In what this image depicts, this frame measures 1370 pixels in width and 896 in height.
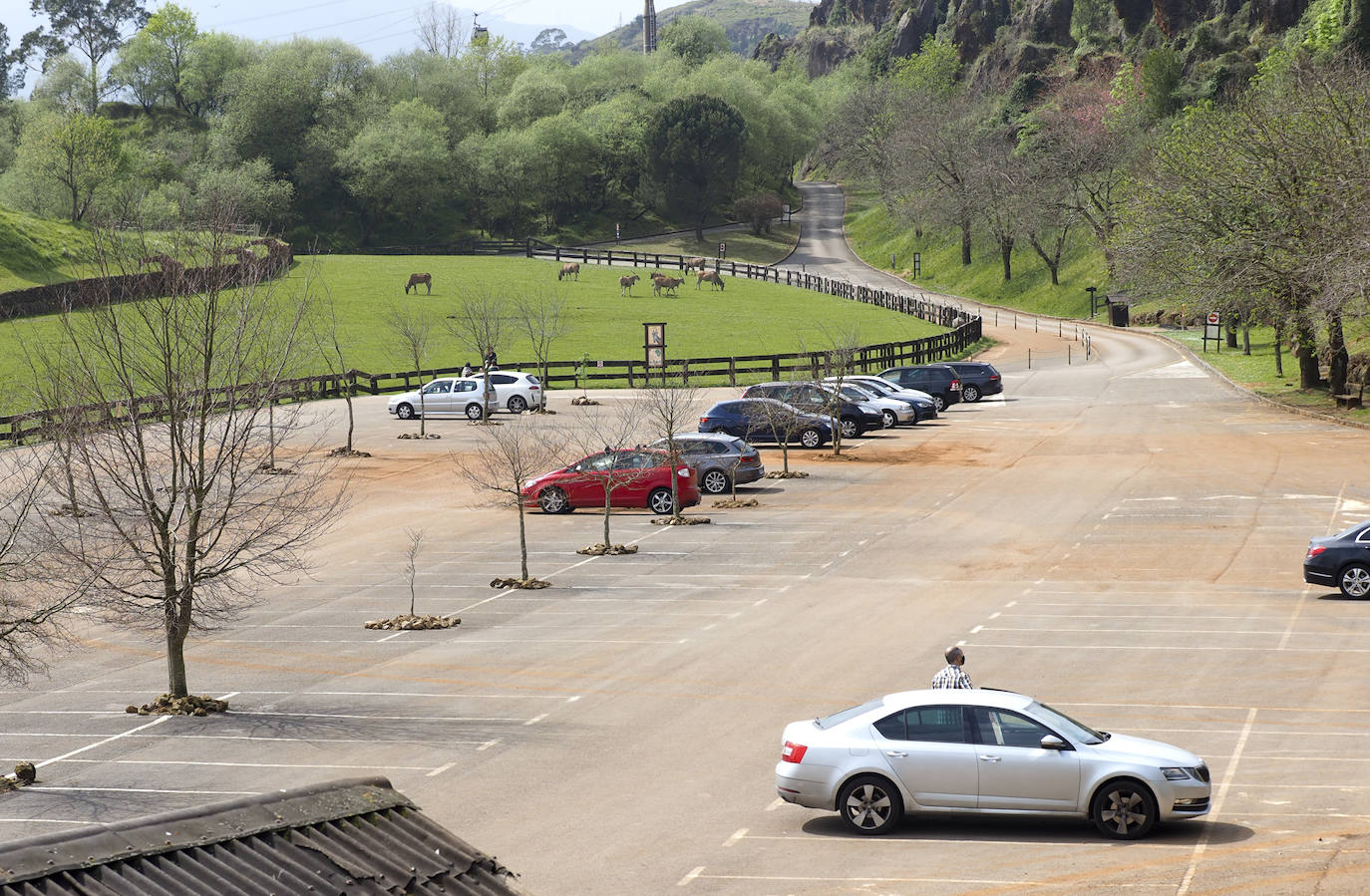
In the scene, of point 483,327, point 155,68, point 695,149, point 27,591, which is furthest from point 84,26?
point 27,591

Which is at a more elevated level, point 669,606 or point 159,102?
point 159,102

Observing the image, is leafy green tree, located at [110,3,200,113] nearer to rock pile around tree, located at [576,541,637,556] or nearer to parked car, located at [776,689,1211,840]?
rock pile around tree, located at [576,541,637,556]

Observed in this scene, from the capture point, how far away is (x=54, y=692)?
2083 centimetres

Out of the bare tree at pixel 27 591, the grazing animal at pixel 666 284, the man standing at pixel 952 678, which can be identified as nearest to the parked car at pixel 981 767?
the man standing at pixel 952 678

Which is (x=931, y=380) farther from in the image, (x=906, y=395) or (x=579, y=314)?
(x=579, y=314)

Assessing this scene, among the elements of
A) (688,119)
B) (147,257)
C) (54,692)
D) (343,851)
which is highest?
(688,119)

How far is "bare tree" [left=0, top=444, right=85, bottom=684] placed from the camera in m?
15.7

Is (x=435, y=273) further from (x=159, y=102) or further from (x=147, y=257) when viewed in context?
(x=147, y=257)

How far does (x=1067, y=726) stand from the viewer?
14055mm

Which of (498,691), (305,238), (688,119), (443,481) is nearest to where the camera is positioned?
(498,691)

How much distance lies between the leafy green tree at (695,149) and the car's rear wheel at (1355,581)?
97.7 m

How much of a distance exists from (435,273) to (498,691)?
73.9 metres

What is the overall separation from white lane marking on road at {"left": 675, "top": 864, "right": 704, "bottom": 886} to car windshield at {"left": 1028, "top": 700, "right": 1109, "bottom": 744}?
3598 mm

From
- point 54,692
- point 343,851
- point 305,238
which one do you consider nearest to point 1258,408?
point 54,692
